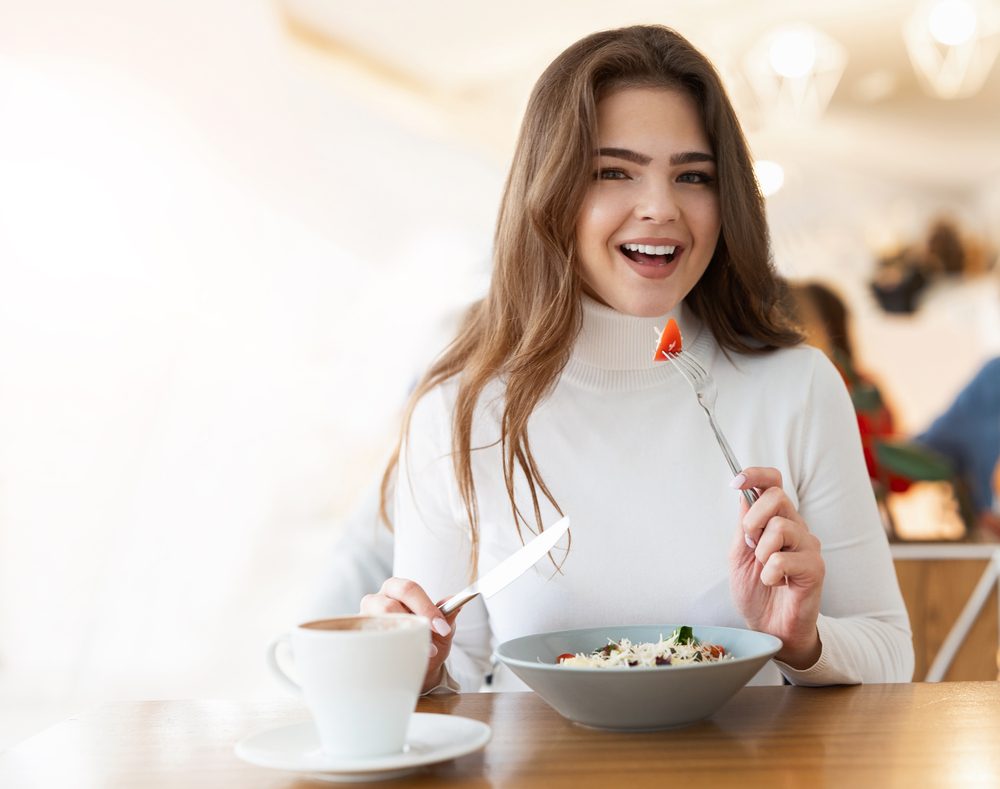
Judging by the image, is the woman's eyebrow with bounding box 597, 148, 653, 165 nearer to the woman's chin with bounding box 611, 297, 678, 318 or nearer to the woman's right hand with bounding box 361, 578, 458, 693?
the woman's chin with bounding box 611, 297, 678, 318

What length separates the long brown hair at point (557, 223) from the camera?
1.18 metres

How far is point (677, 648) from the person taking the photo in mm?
858

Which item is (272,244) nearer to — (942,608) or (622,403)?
(942,608)

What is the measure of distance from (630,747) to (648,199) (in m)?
0.59

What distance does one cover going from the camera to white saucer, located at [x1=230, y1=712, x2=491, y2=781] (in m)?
0.67

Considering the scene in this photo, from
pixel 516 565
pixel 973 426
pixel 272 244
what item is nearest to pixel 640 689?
pixel 516 565

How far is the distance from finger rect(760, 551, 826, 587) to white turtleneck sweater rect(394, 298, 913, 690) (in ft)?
0.58

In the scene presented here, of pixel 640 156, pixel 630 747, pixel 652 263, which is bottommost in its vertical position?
pixel 630 747

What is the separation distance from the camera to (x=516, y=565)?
0.86 m

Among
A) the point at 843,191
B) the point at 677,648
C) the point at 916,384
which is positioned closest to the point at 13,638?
the point at 677,648

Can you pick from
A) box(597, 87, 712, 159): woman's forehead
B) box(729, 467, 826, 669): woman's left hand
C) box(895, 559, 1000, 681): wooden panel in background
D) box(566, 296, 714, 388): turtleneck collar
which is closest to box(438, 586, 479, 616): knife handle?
box(729, 467, 826, 669): woman's left hand

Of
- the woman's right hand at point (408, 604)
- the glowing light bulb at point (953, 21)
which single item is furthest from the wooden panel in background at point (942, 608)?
the glowing light bulb at point (953, 21)

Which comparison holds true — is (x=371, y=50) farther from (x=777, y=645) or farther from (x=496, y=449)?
(x=777, y=645)

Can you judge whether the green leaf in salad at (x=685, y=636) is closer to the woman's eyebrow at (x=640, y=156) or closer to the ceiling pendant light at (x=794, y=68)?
the woman's eyebrow at (x=640, y=156)
